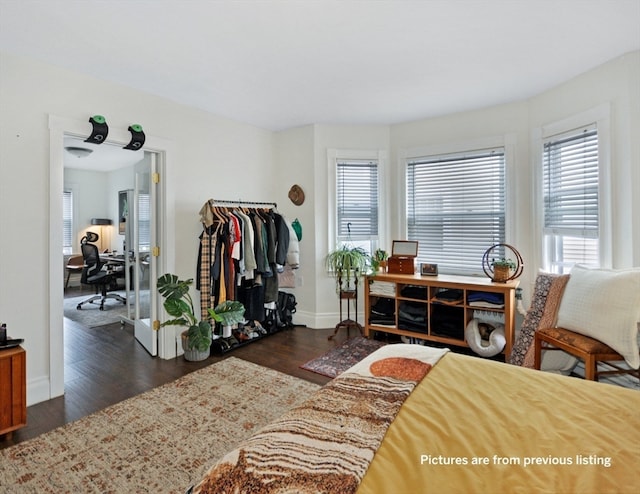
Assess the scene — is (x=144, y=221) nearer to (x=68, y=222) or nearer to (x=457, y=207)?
(x=457, y=207)

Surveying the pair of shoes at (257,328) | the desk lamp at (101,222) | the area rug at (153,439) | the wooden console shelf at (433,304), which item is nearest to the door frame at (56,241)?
the area rug at (153,439)

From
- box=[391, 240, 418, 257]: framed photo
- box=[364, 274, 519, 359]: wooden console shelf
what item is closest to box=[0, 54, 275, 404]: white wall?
box=[391, 240, 418, 257]: framed photo

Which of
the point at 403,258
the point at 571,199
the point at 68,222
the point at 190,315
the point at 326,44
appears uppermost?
the point at 326,44

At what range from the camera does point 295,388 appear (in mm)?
2678

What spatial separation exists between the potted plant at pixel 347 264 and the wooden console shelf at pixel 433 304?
208 millimetres

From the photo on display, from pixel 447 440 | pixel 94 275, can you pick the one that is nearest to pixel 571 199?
pixel 447 440

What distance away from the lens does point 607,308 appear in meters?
2.19

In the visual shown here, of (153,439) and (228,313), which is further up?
(228,313)

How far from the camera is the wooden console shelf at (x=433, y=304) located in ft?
10.1

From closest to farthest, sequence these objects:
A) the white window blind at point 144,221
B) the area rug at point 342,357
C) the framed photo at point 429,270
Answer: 1. the area rug at point 342,357
2. the white window blind at point 144,221
3. the framed photo at point 429,270

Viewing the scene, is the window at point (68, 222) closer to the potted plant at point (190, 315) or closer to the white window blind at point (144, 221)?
the white window blind at point (144, 221)

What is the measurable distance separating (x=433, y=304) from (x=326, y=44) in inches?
101

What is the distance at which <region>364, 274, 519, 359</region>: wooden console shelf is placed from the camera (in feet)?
10.1

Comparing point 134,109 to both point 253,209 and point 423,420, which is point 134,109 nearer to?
point 253,209
